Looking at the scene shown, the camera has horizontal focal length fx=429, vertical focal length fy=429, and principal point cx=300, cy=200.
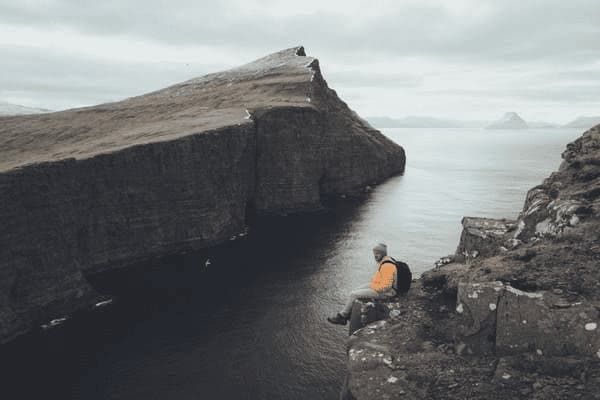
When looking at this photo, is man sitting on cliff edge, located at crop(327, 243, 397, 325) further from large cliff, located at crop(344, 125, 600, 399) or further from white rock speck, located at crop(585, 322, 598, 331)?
white rock speck, located at crop(585, 322, 598, 331)

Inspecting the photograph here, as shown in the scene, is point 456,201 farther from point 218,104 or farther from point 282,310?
point 282,310

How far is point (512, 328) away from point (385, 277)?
6.11 meters

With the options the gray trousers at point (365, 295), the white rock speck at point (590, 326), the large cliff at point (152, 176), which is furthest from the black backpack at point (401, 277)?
the large cliff at point (152, 176)

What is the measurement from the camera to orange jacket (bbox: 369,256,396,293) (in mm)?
18812

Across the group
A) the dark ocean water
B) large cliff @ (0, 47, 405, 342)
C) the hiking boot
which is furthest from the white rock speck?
large cliff @ (0, 47, 405, 342)

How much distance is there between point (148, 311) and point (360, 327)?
2110cm

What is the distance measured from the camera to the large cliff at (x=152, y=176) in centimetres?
3241

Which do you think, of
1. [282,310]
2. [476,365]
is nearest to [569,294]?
[476,365]

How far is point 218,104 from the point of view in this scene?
7638 cm

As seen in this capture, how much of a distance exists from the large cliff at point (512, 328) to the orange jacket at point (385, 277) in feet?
3.15

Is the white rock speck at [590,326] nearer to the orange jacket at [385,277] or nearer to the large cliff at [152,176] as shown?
the orange jacket at [385,277]

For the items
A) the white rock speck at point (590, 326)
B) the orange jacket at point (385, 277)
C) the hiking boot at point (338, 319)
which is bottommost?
the hiking boot at point (338, 319)

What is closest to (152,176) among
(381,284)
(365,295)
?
(365,295)

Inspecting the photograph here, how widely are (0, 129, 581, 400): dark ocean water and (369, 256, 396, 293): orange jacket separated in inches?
268
